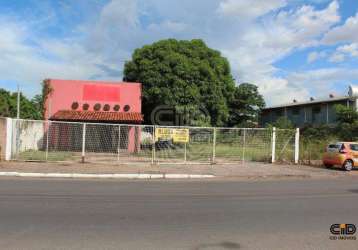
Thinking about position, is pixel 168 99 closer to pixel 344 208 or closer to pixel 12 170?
pixel 12 170

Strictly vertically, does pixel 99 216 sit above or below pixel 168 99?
below

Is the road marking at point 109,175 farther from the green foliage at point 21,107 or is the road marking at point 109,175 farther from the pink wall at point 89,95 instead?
the green foliage at point 21,107

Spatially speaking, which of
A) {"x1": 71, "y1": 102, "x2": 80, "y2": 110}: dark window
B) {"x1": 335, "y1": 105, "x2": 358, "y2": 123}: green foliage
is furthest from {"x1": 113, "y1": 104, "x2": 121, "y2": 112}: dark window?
{"x1": 335, "y1": 105, "x2": 358, "y2": 123}: green foliage

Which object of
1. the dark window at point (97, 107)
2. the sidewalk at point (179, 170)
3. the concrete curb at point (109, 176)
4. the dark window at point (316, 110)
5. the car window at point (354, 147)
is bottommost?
the concrete curb at point (109, 176)

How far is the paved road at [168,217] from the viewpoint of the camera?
6004 millimetres

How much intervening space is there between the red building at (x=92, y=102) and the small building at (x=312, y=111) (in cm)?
2606

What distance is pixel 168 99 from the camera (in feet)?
98.2

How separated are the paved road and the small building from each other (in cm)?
3658

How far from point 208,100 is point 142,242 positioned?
84.5 ft

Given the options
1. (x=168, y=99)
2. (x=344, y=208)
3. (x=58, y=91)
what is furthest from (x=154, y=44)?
(x=344, y=208)

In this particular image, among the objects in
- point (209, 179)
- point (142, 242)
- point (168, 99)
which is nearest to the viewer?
point (142, 242)

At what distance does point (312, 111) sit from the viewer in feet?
174

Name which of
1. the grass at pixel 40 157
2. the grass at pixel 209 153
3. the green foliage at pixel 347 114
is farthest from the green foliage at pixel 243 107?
the grass at pixel 40 157

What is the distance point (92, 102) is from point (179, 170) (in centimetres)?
1251
